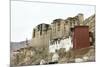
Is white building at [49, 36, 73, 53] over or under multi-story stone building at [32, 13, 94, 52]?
under

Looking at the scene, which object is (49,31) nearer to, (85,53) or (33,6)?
(33,6)

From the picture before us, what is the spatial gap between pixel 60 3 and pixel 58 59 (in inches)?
21.7

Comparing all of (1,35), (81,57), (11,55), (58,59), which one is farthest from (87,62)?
(1,35)

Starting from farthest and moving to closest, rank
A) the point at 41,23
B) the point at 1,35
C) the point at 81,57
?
the point at 81,57, the point at 41,23, the point at 1,35

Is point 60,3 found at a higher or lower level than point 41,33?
higher

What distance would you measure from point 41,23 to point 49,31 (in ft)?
0.36

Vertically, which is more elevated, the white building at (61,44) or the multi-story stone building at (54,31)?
the multi-story stone building at (54,31)

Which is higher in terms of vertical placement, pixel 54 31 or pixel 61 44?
pixel 54 31

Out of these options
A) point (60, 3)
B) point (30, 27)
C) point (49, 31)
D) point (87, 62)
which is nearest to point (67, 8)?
point (60, 3)

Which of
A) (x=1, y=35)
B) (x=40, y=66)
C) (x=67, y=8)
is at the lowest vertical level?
(x=40, y=66)

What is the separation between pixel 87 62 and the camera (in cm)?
210

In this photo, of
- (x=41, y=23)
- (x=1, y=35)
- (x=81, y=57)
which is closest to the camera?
(x=1, y=35)

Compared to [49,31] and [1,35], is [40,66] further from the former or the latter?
[1,35]

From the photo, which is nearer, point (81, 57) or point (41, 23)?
point (41, 23)
